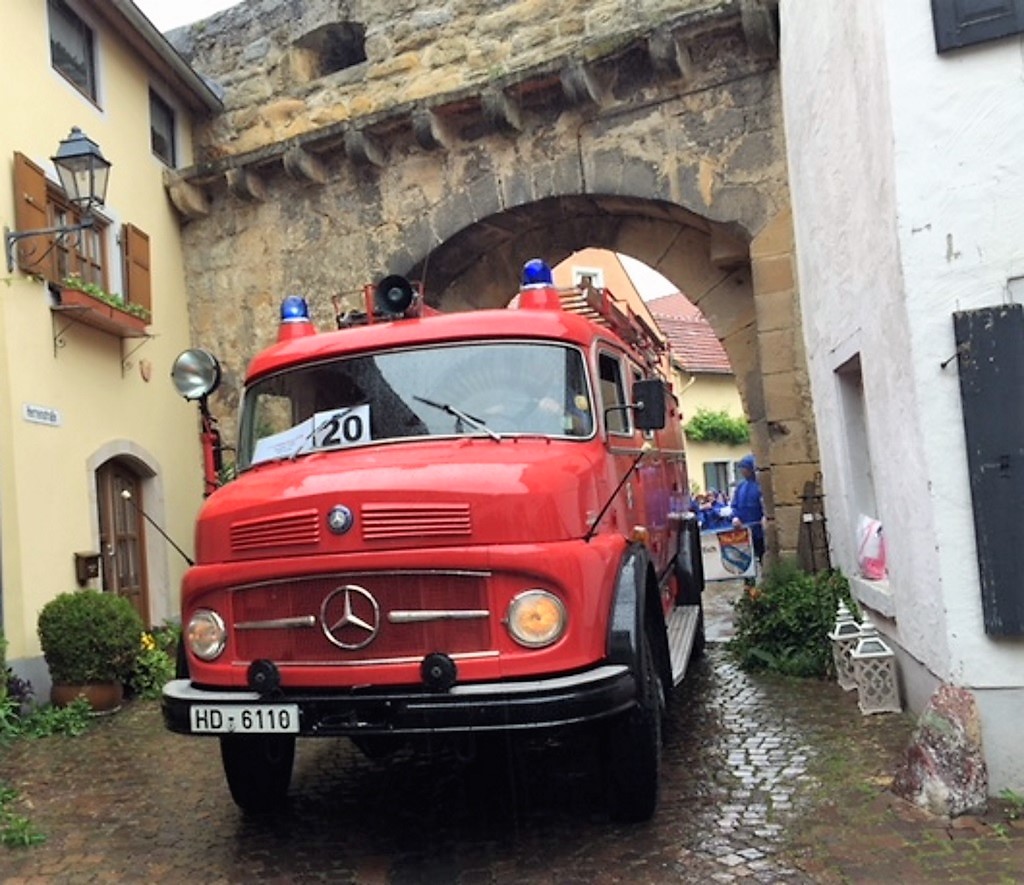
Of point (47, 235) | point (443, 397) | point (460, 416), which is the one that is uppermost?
point (47, 235)

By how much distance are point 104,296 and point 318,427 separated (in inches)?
218

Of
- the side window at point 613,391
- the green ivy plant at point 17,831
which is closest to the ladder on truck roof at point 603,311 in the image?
the side window at point 613,391

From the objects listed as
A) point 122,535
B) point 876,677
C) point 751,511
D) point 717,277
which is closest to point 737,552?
point 751,511

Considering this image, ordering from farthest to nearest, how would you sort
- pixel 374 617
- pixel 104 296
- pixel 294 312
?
pixel 104 296
pixel 294 312
pixel 374 617

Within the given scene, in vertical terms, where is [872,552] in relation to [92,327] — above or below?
below

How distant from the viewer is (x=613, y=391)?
5.17m

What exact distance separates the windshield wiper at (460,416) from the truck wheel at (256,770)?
1736 mm

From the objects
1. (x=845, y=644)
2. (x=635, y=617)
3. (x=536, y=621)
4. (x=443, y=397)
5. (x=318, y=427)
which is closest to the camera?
(x=536, y=621)

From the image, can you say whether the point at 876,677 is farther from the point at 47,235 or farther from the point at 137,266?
the point at 137,266

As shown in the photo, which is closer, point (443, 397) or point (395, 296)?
point (443, 397)

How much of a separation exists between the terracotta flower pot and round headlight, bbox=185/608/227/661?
3.99 metres

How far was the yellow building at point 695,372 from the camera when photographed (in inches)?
1053

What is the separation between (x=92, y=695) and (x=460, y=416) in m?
4.82

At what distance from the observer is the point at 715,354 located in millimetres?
28906
